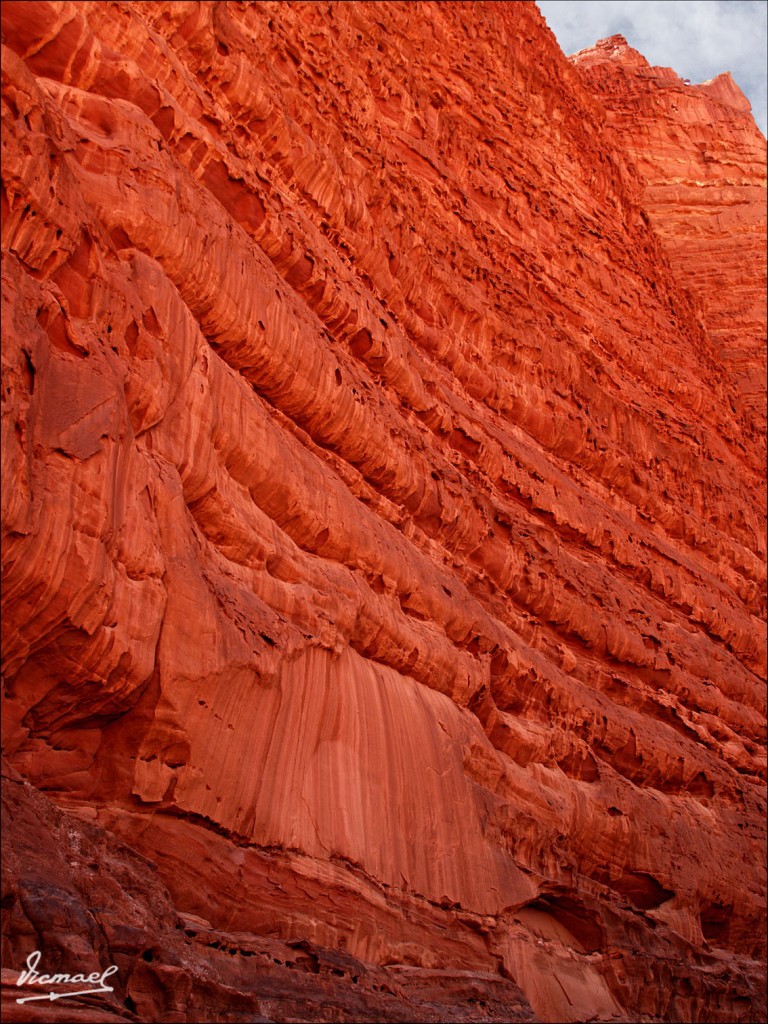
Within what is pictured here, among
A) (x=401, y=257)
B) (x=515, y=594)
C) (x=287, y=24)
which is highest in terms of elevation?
(x=287, y=24)

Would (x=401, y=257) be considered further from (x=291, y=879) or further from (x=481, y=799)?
(x=291, y=879)

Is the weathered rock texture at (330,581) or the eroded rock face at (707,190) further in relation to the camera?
the eroded rock face at (707,190)

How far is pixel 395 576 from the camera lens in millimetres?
11039

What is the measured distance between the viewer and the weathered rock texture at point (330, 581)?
6660 millimetres

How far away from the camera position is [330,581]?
9805mm

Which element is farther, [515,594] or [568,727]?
[515,594]

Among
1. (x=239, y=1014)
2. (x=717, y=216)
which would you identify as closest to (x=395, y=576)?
(x=239, y=1014)

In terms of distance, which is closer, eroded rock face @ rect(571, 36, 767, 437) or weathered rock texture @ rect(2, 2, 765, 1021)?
weathered rock texture @ rect(2, 2, 765, 1021)

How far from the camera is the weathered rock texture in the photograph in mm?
6660

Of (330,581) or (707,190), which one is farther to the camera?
(707,190)

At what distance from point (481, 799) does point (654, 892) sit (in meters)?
4.39

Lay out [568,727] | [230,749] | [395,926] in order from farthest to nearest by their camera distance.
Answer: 1. [568,727]
2. [395,926]
3. [230,749]

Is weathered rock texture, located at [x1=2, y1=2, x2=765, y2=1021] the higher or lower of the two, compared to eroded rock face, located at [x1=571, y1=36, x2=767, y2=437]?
lower

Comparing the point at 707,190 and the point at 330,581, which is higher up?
the point at 707,190
